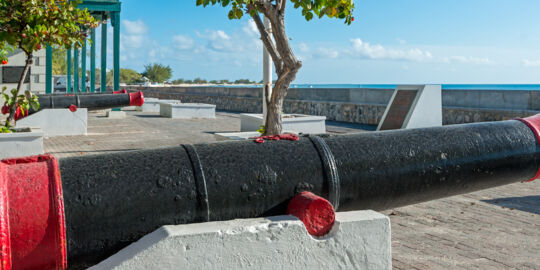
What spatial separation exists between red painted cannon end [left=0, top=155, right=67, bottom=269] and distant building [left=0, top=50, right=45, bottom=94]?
14.9 m

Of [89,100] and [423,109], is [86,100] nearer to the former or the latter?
[89,100]

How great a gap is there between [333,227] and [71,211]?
1101 mm

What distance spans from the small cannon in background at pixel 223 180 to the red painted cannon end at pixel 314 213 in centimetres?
11

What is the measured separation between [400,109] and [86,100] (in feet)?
22.2

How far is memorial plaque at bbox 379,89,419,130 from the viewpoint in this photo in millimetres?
10820

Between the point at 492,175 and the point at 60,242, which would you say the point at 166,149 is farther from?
the point at 492,175

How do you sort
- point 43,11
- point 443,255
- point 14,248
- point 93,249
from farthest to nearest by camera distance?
point 43,11 → point 443,255 → point 93,249 → point 14,248

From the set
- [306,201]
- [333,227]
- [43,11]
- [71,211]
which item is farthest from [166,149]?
[43,11]

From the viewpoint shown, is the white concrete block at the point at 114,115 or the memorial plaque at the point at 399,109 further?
the white concrete block at the point at 114,115

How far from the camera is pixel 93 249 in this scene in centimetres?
207

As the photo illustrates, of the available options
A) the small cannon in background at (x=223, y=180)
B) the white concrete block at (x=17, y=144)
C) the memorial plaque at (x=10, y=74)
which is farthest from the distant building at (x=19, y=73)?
the small cannon in background at (x=223, y=180)

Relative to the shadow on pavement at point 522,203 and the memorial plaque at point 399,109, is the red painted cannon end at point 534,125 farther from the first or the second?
the memorial plaque at point 399,109

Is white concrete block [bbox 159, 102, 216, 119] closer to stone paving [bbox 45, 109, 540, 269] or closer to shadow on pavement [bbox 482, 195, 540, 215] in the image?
stone paving [bbox 45, 109, 540, 269]

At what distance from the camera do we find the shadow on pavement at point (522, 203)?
5.17 metres
